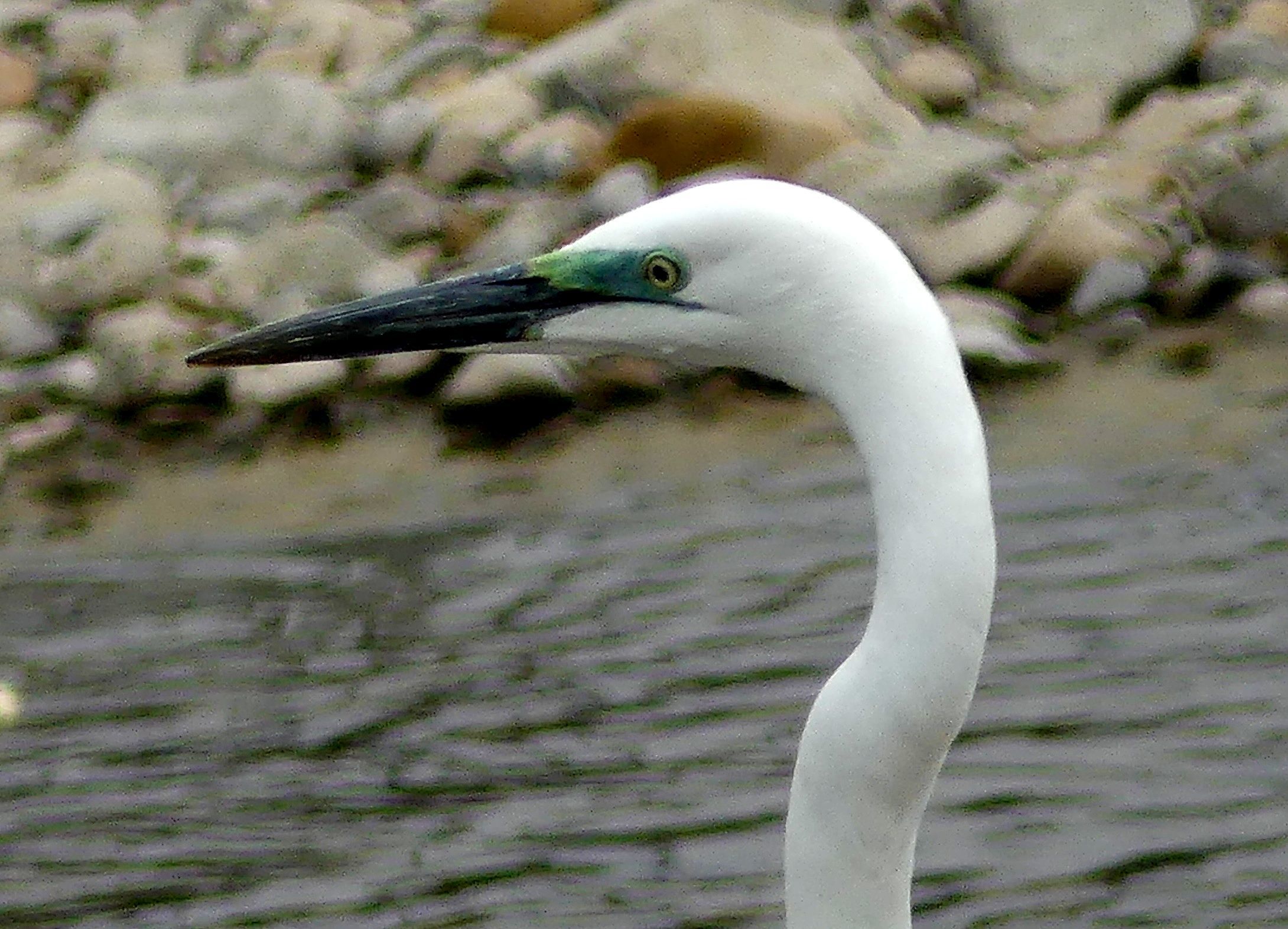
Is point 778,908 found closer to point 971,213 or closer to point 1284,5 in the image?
point 971,213

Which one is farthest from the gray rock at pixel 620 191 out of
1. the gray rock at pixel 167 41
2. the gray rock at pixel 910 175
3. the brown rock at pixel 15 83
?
the brown rock at pixel 15 83

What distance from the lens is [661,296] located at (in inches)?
119

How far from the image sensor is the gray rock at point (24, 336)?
923cm

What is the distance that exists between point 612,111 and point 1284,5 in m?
3.11

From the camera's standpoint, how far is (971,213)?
9.18m

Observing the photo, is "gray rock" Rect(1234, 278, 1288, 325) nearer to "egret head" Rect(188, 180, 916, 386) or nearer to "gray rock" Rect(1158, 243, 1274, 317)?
"gray rock" Rect(1158, 243, 1274, 317)

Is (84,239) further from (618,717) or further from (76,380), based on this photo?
(618,717)

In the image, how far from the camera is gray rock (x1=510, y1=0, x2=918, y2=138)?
9.97m

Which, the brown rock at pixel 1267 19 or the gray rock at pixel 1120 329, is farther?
the brown rock at pixel 1267 19

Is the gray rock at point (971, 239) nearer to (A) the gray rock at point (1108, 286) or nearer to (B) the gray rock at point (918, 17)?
(A) the gray rock at point (1108, 286)

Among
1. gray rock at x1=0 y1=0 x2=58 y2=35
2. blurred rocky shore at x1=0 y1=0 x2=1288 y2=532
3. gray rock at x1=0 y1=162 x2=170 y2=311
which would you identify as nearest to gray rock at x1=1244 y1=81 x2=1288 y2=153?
blurred rocky shore at x1=0 y1=0 x2=1288 y2=532

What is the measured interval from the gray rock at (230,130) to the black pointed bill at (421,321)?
283 inches

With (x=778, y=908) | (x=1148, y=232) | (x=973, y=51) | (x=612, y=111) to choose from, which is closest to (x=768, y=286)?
(x=778, y=908)

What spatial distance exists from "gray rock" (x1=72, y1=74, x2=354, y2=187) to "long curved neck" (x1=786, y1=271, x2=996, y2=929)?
7888mm
